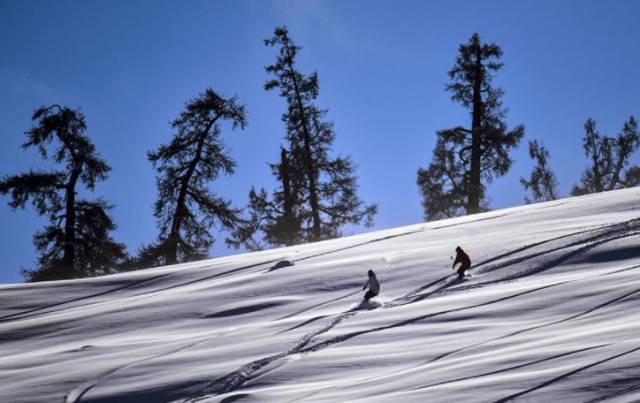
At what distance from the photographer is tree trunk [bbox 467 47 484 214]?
31.2 metres

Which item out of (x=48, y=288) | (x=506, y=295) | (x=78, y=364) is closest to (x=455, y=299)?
(x=506, y=295)

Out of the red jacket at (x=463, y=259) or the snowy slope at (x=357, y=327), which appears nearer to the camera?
the snowy slope at (x=357, y=327)

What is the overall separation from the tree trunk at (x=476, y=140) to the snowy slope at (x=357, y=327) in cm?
1347

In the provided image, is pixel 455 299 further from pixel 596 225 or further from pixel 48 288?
pixel 48 288

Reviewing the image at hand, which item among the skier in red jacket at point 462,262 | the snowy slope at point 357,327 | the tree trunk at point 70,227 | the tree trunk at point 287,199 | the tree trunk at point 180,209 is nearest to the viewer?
the snowy slope at point 357,327

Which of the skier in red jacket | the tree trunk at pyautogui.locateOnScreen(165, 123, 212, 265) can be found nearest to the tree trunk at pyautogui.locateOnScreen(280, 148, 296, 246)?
the tree trunk at pyautogui.locateOnScreen(165, 123, 212, 265)

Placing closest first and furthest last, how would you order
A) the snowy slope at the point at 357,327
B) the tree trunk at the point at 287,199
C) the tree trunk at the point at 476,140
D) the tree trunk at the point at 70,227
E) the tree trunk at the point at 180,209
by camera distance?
the snowy slope at the point at 357,327 < the tree trunk at the point at 70,227 < the tree trunk at the point at 180,209 < the tree trunk at the point at 287,199 < the tree trunk at the point at 476,140

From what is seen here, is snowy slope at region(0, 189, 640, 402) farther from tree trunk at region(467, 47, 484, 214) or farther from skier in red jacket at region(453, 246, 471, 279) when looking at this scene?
tree trunk at region(467, 47, 484, 214)

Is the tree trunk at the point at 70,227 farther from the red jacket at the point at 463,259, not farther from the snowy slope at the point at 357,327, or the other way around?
the red jacket at the point at 463,259

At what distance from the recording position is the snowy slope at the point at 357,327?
271 inches

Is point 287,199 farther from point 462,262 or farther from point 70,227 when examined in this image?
point 462,262

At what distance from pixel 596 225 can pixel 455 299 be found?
22.1ft

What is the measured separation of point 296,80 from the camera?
3122 cm

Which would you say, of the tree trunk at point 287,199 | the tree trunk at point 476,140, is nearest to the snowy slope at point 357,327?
the tree trunk at point 287,199
